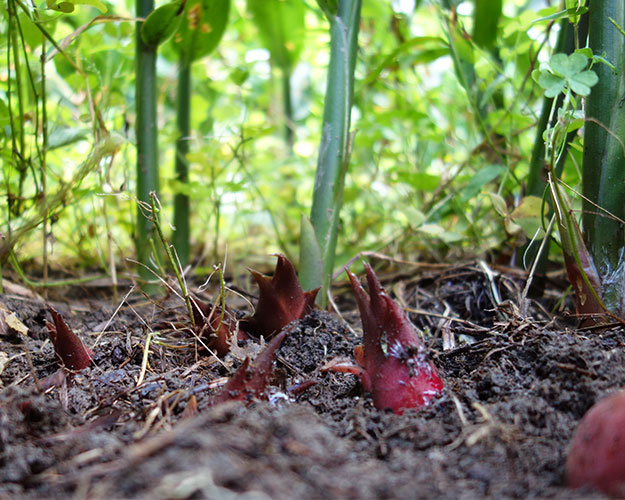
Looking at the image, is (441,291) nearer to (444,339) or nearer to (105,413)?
(444,339)

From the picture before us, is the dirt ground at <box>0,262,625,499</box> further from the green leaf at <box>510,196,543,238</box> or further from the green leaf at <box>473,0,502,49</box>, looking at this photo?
the green leaf at <box>473,0,502,49</box>

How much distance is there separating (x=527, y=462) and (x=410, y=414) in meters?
0.14

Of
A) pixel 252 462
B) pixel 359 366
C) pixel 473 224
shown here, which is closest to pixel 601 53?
pixel 473 224

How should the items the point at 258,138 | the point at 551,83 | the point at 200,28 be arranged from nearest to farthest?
the point at 551,83 → the point at 200,28 → the point at 258,138

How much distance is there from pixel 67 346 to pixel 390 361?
1.47 ft

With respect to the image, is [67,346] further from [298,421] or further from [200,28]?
[200,28]

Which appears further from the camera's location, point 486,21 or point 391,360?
point 486,21

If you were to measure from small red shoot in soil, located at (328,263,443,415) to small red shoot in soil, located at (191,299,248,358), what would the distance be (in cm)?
21

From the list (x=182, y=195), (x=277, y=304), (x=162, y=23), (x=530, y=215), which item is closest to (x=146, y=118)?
(x=162, y=23)

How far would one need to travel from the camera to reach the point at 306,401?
0.64 metres

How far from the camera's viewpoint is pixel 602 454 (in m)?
0.43

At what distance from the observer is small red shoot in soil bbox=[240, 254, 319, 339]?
82 cm

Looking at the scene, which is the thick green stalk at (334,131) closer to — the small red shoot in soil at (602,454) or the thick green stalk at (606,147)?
the thick green stalk at (606,147)

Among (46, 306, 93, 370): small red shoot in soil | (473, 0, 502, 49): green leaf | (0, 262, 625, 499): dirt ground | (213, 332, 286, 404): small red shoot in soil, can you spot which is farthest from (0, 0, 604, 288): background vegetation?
(213, 332, 286, 404): small red shoot in soil
